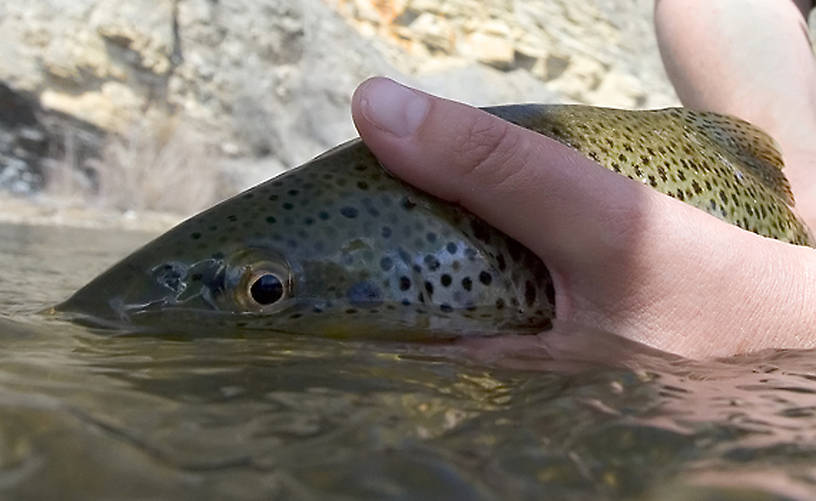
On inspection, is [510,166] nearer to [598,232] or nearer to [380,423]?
[598,232]

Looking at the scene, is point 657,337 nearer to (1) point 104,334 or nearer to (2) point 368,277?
(2) point 368,277

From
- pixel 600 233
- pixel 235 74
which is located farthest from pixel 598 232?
pixel 235 74

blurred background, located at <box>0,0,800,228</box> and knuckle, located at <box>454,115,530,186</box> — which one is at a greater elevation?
blurred background, located at <box>0,0,800,228</box>

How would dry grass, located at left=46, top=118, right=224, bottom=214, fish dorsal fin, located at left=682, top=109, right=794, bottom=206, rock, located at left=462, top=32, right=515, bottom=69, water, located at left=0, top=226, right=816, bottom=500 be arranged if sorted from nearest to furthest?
water, located at left=0, top=226, right=816, bottom=500, fish dorsal fin, located at left=682, top=109, right=794, bottom=206, dry grass, located at left=46, top=118, right=224, bottom=214, rock, located at left=462, top=32, right=515, bottom=69

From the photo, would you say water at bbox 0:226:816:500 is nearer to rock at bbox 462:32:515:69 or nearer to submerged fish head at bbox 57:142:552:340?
submerged fish head at bbox 57:142:552:340

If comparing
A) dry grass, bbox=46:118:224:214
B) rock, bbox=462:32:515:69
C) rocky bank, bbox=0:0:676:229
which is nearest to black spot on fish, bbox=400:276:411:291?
rocky bank, bbox=0:0:676:229

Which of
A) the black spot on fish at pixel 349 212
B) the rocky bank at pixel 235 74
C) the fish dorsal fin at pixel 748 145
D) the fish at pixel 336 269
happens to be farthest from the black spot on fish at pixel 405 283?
the rocky bank at pixel 235 74

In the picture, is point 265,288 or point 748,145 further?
point 748,145
